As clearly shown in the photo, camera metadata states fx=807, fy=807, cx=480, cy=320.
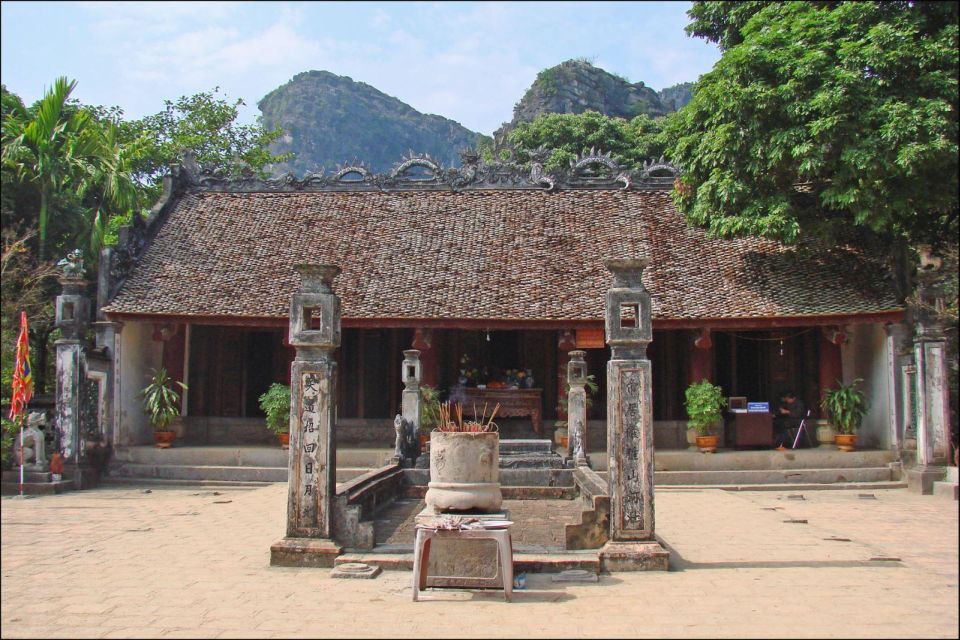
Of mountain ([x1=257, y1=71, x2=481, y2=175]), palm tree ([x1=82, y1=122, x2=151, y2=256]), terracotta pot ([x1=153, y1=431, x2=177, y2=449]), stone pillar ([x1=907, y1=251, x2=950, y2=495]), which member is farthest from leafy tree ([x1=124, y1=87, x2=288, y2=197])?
mountain ([x1=257, y1=71, x2=481, y2=175])

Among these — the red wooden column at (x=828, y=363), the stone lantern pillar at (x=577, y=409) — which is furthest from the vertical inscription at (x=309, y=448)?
the red wooden column at (x=828, y=363)

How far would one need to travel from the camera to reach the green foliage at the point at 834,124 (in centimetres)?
1305


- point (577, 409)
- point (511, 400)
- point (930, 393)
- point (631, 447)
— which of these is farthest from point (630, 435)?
point (930, 393)

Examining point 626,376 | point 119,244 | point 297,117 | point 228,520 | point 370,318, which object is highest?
point 297,117

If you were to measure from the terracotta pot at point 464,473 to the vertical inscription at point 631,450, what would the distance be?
4.34 feet

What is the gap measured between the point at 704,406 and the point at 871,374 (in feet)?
12.4

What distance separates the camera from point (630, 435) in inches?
297

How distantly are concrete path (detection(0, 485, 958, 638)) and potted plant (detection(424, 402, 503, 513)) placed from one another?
2.40 ft

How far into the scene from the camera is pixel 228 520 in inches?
415

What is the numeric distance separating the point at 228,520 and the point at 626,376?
5865mm

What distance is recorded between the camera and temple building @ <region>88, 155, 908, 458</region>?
1537 centimetres

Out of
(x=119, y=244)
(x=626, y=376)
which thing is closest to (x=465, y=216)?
(x=119, y=244)

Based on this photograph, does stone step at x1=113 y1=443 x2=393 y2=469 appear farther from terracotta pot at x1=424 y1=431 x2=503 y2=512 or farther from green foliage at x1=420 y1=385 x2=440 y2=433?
terracotta pot at x1=424 y1=431 x2=503 y2=512

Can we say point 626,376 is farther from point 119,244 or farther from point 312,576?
point 119,244
